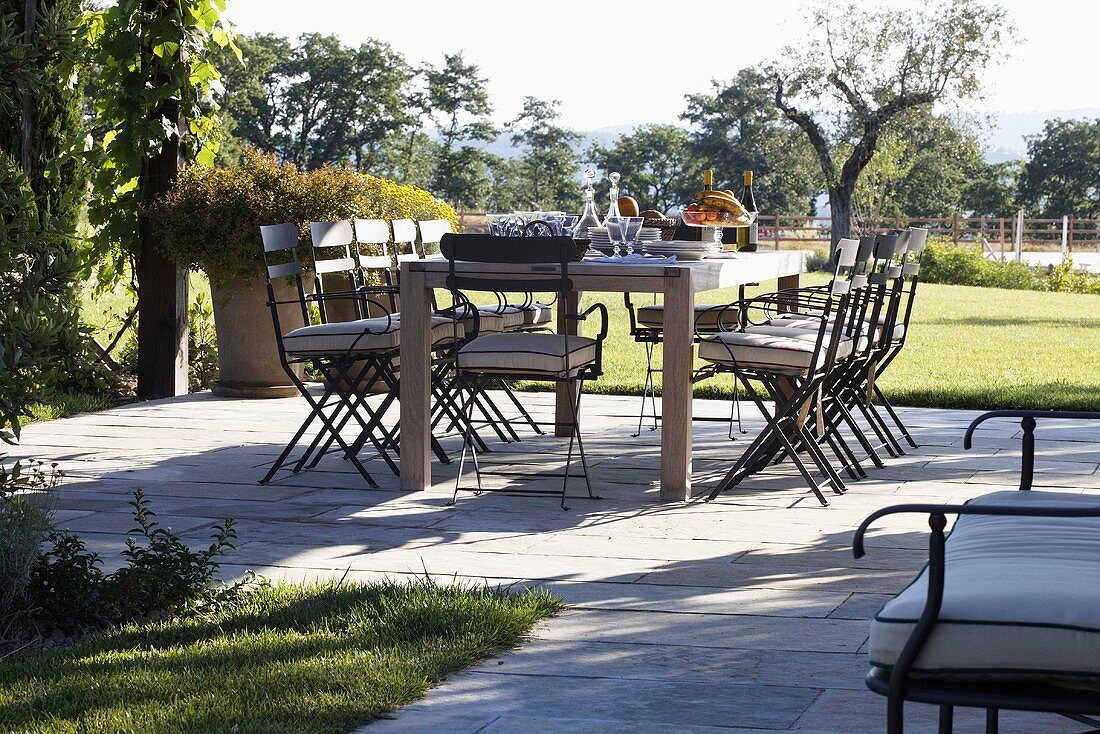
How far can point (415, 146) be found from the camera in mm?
45625

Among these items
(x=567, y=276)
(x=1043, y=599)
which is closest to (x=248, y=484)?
(x=567, y=276)

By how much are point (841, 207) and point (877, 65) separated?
311 centimetres

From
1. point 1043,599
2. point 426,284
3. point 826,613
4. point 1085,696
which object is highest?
point 426,284

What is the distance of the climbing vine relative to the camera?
7.18 meters

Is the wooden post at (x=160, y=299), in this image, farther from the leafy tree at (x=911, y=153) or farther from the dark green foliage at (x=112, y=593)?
A: the leafy tree at (x=911, y=153)

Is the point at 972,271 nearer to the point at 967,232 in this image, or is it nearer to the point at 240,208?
the point at 967,232

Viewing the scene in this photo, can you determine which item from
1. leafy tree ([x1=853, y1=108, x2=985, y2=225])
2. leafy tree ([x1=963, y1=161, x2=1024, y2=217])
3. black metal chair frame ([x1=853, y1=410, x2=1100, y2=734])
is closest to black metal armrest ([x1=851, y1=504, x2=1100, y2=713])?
black metal chair frame ([x1=853, y1=410, x2=1100, y2=734])

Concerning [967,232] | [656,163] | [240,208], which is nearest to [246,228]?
[240,208]

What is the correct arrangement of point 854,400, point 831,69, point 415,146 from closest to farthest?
point 854,400
point 831,69
point 415,146

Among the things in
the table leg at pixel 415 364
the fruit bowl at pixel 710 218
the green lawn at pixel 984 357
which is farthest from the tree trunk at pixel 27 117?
the green lawn at pixel 984 357

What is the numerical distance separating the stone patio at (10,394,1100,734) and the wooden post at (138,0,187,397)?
782mm

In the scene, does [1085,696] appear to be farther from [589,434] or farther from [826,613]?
[589,434]

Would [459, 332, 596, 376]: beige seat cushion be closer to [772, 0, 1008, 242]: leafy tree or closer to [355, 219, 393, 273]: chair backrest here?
[355, 219, 393, 273]: chair backrest

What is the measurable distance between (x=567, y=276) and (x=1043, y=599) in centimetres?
295
